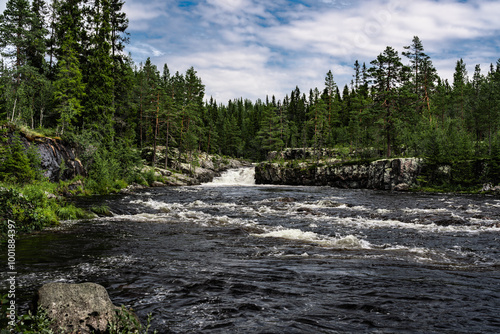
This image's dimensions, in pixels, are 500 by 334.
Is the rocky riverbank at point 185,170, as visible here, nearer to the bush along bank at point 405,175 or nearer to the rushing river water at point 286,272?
the bush along bank at point 405,175

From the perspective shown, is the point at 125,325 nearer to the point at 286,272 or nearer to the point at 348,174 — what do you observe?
the point at 286,272

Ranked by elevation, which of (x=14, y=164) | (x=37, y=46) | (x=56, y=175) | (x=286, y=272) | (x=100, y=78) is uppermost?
(x=37, y=46)

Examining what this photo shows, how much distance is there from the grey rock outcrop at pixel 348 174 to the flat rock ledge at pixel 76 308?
37.9m

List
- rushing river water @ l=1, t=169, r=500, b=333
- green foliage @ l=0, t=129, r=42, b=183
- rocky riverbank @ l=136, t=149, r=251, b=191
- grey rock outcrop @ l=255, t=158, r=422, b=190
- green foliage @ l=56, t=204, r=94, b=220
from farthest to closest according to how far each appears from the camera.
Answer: rocky riverbank @ l=136, t=149, r=251, b=191 < grey rock outcrop @ l=255, t=158, r=422, b=190 < green foliage @ l=0, t=129, r=42, b=183 < green foliage @ l=56, t=204, r=94, b=220 < rushing river water @ l=1, t=169, r=500, b=333

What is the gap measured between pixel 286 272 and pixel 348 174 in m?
38.0

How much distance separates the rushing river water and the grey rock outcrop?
22.5 meters

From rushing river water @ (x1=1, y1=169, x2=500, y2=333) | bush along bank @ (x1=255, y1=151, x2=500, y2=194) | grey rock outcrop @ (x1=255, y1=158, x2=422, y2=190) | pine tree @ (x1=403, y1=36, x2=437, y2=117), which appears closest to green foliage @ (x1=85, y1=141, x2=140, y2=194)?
rushing river water @ (x1=1, y1=169, x2=500, y2=333)

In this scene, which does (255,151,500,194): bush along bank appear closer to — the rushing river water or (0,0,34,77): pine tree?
the rushing river water

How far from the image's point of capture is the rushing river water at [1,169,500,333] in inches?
202

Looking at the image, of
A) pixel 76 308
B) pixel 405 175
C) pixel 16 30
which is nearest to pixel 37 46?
pixel 16 30

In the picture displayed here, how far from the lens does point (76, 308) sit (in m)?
4.26

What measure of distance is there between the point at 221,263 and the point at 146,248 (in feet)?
10.6

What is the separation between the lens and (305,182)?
159ft

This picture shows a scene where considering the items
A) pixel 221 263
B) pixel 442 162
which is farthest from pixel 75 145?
pixel 442 162
